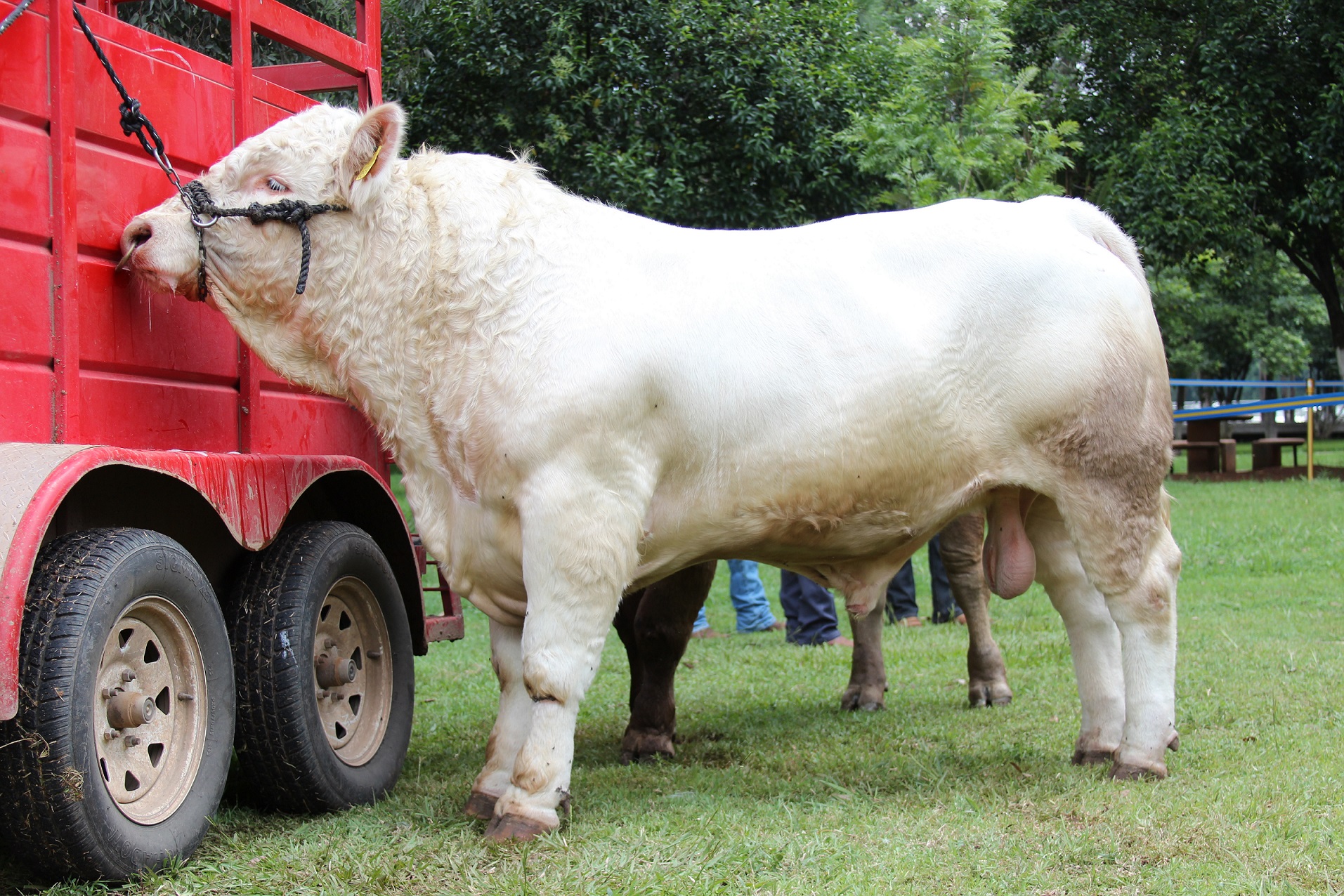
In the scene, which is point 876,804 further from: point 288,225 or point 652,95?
point 652,95

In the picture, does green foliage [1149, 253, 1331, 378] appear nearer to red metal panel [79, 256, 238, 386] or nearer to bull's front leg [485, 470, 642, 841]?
bull's front leg [485, 470, 642, 841]

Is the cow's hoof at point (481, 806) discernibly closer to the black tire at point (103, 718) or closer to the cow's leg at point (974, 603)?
the black tire at point (103, 718)

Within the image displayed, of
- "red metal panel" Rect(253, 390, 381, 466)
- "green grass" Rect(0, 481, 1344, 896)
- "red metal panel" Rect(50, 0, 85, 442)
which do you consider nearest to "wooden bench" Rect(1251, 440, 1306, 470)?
"green grass" Rect(0, 481, 1344, 896)

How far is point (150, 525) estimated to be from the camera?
150 inches

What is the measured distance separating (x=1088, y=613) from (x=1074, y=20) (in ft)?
54.4

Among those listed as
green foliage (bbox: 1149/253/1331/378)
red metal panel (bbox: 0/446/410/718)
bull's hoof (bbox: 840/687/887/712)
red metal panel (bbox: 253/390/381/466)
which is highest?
green foliage (bbox: 1149/253/1331/378)

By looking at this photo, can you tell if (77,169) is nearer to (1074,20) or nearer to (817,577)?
(817,577)

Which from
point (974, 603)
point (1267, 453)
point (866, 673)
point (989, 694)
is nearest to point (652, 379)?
point (866, 673)

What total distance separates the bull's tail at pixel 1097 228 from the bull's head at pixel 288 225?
7.69 ft

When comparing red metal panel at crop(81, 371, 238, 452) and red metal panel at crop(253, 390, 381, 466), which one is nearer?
red metal panel at crop(81, 371, 238, 452)

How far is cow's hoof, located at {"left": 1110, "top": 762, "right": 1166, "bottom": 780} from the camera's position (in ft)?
13.9

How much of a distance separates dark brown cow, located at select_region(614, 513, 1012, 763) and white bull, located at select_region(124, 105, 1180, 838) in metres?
0.92

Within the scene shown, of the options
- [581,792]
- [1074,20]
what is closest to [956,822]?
[581,792]

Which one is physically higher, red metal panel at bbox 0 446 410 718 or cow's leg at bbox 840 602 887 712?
red metal panel at bbox 0 446 410 718
